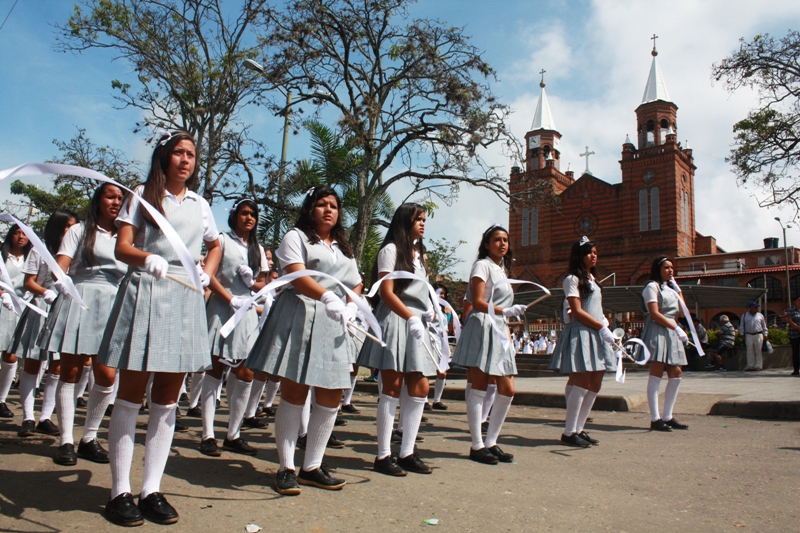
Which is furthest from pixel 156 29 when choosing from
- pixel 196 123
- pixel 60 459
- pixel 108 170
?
pixel 60 459

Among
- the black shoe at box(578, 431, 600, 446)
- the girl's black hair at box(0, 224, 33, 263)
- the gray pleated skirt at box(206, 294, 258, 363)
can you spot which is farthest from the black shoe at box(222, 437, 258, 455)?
the girl's black hair at box(0, 224, 33, 263)

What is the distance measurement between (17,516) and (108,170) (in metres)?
15.1

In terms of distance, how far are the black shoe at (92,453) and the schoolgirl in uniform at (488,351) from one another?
8.47 feet

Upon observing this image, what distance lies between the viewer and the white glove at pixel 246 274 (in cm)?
509

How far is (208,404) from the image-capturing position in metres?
4.77

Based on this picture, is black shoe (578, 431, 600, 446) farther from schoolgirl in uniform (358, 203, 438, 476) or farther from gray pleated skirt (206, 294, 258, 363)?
gray pleated skirt (206, 294, 258, 363)

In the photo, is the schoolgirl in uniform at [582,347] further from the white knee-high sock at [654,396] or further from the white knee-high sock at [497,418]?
the white knee-high sock at [654,396]

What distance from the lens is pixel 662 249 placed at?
54.5 meters

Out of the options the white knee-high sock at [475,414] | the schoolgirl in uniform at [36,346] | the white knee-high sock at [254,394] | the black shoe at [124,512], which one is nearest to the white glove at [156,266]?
the black shoe at [124,512]

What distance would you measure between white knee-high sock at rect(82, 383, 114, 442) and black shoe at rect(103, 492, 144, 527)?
1.11 m

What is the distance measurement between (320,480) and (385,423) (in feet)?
2.64

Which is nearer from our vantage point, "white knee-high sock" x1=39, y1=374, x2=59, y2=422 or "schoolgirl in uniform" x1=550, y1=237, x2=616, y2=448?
"white knee-high sock" x1=39, y1=374, x2=59, y2=422

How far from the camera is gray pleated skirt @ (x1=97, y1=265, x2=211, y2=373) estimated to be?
2.91 metres

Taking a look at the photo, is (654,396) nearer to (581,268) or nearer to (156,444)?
(581,268)
